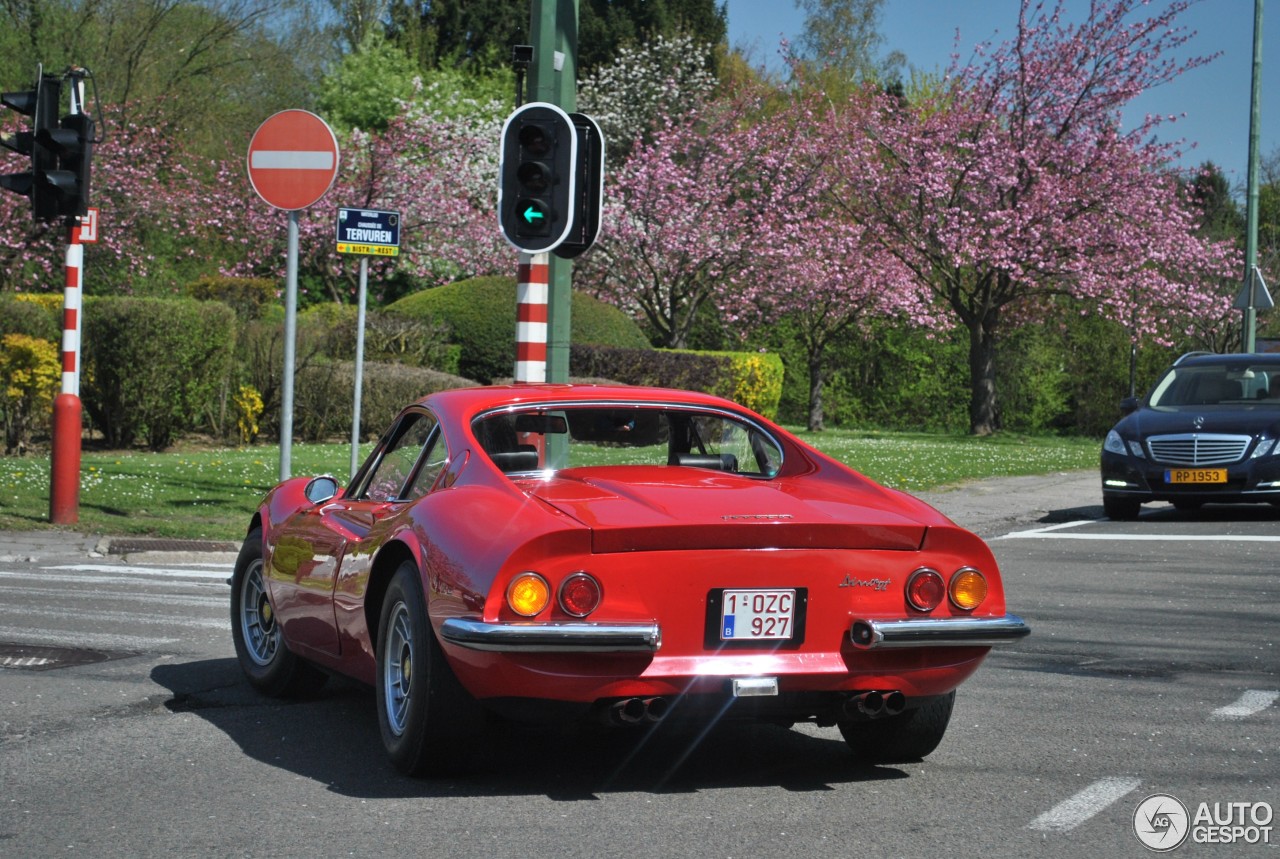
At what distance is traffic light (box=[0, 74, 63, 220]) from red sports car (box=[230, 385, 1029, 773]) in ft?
28.4

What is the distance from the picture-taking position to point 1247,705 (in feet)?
22.1

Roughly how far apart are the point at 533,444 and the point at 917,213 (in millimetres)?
31650

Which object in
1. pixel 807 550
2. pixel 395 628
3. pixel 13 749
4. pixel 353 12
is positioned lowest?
pixel 13 749

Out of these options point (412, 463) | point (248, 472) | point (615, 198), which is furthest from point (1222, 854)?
point (615, 198)

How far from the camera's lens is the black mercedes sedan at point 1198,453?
16.0 m

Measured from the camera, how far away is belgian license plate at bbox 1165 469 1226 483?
16.0 m

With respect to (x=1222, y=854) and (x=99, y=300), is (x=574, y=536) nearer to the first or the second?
(x=1222, y=854)

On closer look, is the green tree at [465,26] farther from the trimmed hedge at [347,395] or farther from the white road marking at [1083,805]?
the white road marking at [1083,805]

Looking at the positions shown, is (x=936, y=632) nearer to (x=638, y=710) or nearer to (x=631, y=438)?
(x=638, y=710)

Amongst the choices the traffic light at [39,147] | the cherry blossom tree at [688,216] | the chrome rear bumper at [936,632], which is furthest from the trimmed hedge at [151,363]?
the chrome rear bumper at [936,632]

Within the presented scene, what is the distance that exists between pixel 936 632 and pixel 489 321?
2482cm

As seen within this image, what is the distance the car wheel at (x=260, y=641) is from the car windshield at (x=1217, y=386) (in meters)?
12.5

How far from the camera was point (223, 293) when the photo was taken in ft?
110

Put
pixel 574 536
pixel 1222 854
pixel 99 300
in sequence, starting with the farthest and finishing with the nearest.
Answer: pixel 99 300 < pixel 574 536 < pixel 1222 854
